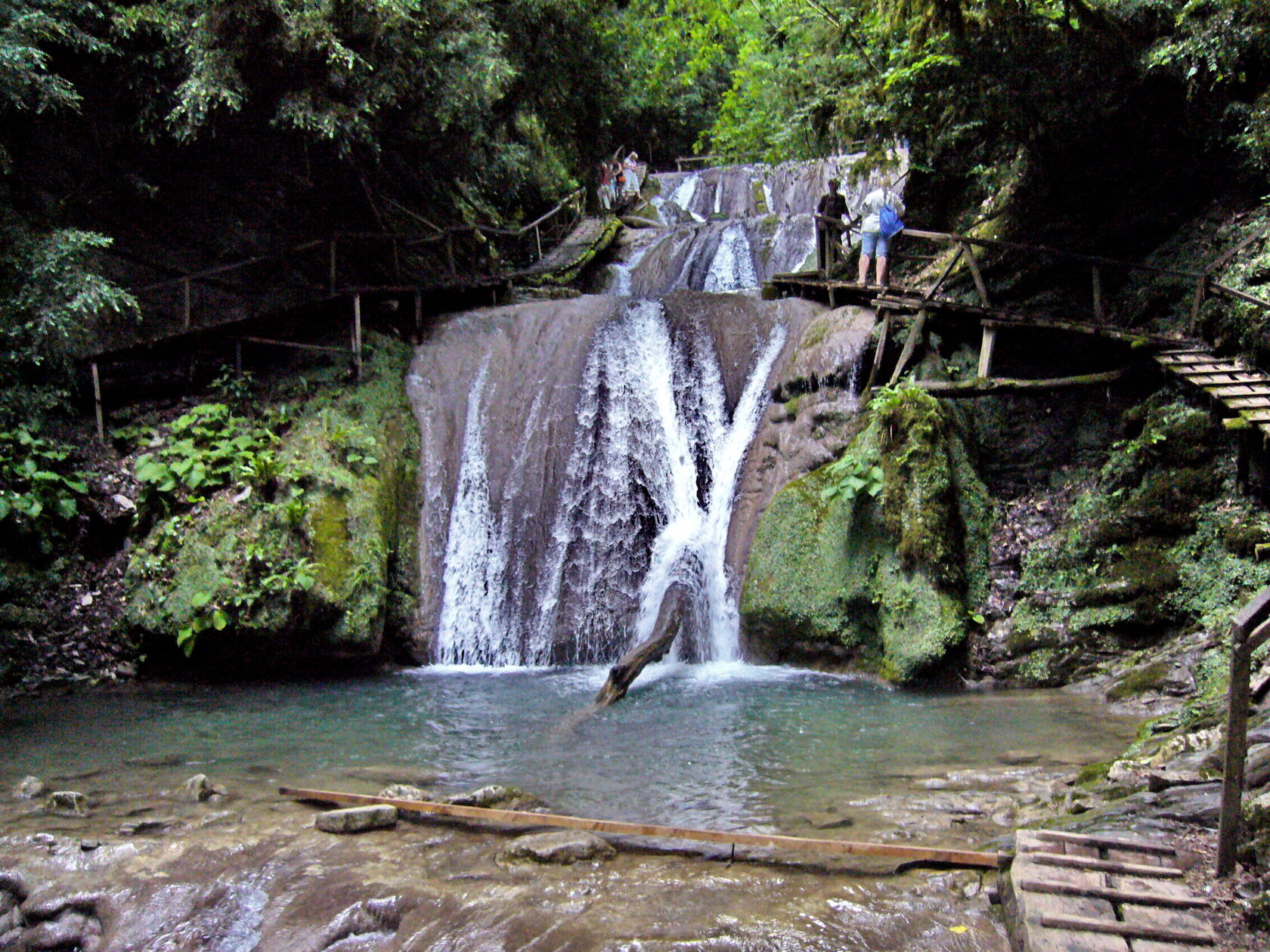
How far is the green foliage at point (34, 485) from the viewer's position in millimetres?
9776

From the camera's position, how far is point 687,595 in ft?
34.8

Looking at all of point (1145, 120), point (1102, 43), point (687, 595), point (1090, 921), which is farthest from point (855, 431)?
point (1090, 921)

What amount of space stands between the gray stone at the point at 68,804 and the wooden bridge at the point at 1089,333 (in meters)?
8.69

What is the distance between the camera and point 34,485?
9.98 meters

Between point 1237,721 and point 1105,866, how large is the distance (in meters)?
0.80

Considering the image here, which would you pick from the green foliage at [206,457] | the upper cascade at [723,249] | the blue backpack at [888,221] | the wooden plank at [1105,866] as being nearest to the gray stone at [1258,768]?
the wooden plank at [1105,866]

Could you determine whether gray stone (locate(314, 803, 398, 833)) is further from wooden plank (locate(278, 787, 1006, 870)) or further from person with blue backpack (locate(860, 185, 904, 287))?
person with blue backpack (locate(860, 185, 904, 287))

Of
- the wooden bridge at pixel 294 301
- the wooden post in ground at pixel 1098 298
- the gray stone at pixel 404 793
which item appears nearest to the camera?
the gray stone at pixel 404 793

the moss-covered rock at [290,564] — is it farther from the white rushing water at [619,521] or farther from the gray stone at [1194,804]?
the gray stone at [1194,804]

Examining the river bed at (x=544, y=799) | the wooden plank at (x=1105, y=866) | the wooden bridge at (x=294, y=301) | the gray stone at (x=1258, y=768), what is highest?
the wooden bridge at (x=294, y=301)

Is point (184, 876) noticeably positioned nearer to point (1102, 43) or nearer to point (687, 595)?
point (687, 595)

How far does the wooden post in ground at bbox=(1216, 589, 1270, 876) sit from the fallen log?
680cm

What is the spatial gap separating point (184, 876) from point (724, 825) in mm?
2921

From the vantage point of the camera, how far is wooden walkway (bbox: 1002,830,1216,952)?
333 cm
